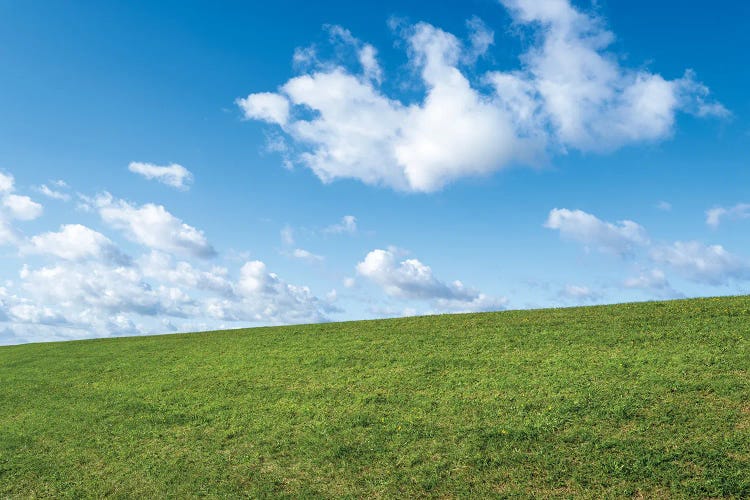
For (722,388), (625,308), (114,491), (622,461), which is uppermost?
(625,308)

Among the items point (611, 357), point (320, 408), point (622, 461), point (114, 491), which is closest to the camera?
point (622, 461)

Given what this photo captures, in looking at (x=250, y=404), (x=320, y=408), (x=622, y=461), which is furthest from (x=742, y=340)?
(x=250, y=404)

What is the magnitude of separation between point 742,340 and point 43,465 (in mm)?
17392

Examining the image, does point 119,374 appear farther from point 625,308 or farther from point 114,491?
point 625,308

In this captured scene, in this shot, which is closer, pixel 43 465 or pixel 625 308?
pixel 43 465

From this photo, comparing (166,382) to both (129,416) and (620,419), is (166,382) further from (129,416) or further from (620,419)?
(620,419)

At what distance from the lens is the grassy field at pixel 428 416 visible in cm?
919

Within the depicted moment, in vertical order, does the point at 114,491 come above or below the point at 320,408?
below

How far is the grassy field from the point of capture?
919cm

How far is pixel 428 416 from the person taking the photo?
38.7 ft

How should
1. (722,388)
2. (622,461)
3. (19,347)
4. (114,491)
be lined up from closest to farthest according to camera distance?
(622,461) → (114,491) → (722,388) → (19,347)

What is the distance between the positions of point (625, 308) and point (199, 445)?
1503 centimetres

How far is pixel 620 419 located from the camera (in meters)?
10.4

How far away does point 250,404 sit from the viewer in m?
14.2
